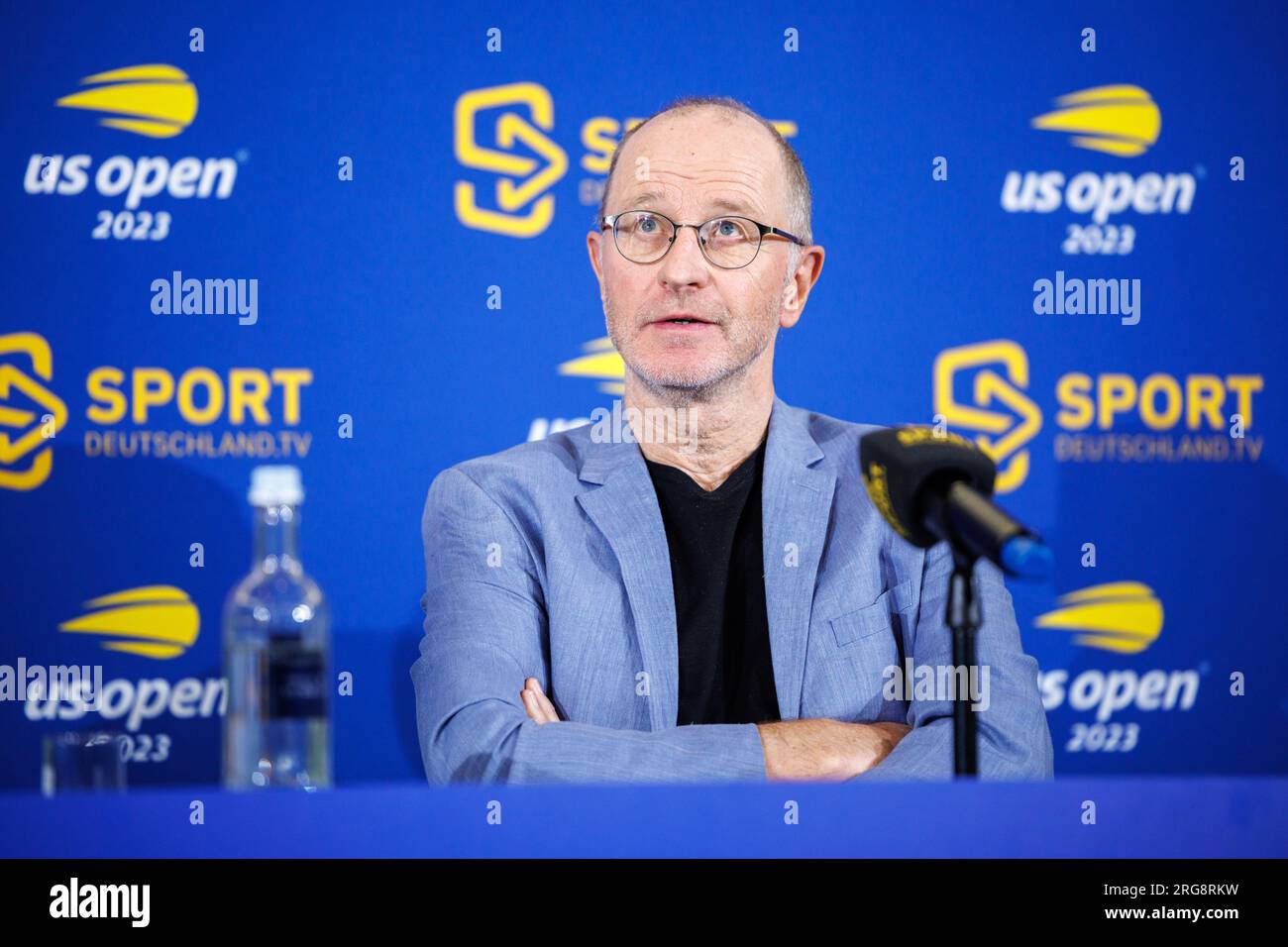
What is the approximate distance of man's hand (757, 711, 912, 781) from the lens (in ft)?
7.30

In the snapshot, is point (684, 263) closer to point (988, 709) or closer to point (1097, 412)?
point (988, 709)

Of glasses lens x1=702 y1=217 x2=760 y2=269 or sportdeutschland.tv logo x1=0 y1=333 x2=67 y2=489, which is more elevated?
glasses lens x1=702 y1=217 x2=760 y2=269

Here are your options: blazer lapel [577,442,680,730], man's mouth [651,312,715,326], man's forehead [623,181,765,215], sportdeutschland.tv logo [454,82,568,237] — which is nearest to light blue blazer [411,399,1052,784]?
blazer lapel [577,442,680,730]

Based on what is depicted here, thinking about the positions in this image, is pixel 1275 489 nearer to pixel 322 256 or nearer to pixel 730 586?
pixel 730 586

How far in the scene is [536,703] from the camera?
2.37m

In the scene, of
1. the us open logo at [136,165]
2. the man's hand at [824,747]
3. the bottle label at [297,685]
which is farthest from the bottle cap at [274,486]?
the us open logo at [136,165]

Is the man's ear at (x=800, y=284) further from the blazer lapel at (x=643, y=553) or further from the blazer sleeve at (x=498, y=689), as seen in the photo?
the blazer sleeve at (x=498, y=689)

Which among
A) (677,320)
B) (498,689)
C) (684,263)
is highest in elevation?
(684,263)

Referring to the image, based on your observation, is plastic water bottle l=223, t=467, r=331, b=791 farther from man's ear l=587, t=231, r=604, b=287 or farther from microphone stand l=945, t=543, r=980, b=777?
man's ear l=587, t=231, r=604, b=287

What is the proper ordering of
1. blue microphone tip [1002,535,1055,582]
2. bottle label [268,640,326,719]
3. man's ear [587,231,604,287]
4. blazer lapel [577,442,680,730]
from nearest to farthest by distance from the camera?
blue microphone tip [1002,535,1055,582], bottle label [268,640,326,719], blazer lapel [577,442,680,730], man's ear [587,231,604,287]

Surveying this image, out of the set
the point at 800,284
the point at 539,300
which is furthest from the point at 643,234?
the point at 539,300

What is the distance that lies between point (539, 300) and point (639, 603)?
1017 millimetres

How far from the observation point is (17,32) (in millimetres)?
3229
